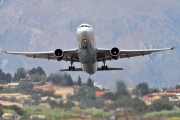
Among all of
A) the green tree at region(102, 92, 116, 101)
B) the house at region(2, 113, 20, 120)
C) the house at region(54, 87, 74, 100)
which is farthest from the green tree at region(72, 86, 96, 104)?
the house at region(2, 113, 20, 120)

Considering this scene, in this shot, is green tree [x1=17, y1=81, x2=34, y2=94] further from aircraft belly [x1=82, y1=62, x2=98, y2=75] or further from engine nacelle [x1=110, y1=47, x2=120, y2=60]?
engine nacelle [x1=110, y1=47, x2=120, y2=60]

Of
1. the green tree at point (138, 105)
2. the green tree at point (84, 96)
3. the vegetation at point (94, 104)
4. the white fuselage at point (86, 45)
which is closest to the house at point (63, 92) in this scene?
the vegetation at point (94, 104)

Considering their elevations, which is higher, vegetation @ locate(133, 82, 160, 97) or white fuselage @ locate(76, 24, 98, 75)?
white fuselage @ locate(76, 24, 98, 75)

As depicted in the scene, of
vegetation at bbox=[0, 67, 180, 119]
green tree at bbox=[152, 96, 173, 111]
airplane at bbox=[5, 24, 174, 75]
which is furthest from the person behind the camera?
green tree at bbox=[152, 96, 173, 111]

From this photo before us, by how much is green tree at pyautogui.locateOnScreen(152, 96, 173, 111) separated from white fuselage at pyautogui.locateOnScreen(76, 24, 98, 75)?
7753mm

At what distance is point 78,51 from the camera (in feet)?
262

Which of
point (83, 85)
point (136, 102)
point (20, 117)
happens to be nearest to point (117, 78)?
point (136, 102)

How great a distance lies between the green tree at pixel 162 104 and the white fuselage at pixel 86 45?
775 cm

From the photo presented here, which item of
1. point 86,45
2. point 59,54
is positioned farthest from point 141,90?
point 59,54

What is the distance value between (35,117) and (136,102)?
32.6 ft

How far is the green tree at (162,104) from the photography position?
8428 cm

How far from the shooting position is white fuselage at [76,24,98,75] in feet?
257

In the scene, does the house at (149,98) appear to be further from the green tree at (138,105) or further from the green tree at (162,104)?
the green tree at (138,105)

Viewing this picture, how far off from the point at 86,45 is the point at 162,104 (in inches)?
480
